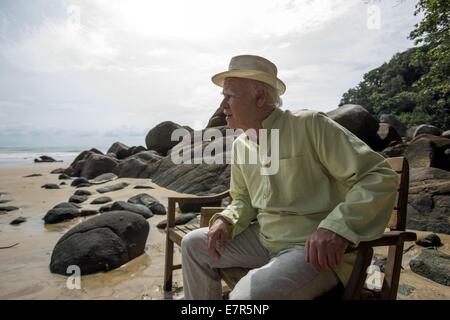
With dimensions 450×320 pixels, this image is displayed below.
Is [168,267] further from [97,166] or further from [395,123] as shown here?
[395,123]

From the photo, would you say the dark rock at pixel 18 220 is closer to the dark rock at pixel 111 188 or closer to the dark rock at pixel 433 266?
the dark rock at pixel 111 188

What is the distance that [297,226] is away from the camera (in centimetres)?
204

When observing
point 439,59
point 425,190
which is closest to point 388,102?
point 439,59

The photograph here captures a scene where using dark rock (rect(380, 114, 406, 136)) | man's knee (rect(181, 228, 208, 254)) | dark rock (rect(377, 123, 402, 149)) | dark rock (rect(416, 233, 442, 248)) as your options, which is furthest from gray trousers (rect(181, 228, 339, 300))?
dark rock (rect(380, 114, 406, 136))

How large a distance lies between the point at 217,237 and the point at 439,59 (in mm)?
14000

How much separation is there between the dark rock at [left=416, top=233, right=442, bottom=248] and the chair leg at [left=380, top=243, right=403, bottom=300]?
10.2 ft

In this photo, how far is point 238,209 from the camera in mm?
2479

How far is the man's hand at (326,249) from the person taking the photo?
162cm

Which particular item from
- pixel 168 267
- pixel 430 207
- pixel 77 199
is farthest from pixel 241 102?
pixel 77 199

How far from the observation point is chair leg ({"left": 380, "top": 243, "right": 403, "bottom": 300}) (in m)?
1.92

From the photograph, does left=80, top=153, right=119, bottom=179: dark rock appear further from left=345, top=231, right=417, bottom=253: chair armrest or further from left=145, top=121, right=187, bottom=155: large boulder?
left=345, top=231, right=417, bottom=253: chair armrest

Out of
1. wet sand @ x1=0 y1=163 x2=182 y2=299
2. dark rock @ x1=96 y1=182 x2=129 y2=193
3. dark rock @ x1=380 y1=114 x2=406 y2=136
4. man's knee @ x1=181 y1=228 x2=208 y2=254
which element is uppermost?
dark rock @ x1=380 y1=114 x2=406 y2=136

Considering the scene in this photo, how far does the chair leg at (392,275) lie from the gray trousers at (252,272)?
1.20 feet
